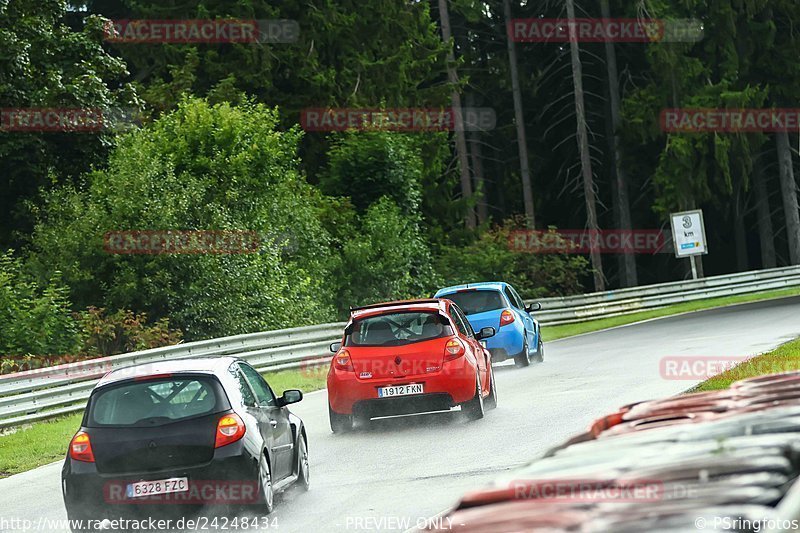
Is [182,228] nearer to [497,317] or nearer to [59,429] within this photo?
[497,317]

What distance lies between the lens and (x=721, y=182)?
174ft

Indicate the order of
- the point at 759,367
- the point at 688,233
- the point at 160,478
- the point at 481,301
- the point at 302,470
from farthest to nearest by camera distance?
the point at 688,233, the point at 481,301, the point at 759,367, the point at 302,470, the point at 160,478

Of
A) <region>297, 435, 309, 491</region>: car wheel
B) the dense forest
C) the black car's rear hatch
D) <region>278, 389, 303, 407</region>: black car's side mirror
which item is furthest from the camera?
the dense forest

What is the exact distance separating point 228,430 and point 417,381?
6.09 metres


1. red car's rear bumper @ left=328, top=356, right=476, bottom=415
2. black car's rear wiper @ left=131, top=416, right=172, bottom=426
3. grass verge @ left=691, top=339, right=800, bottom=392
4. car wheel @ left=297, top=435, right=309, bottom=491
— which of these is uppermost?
black car's rear wiper @ left=131, top=416, right=172, bottom=426

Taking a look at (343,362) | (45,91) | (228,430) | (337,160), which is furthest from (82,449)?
(337,160)

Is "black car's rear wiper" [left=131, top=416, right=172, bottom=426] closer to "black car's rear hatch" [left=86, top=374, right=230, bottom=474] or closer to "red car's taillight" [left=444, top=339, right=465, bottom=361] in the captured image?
"black car's rear hatch" [left=86, top=374, right=230, bottom=474]

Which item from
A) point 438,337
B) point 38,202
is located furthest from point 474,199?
point 438,337

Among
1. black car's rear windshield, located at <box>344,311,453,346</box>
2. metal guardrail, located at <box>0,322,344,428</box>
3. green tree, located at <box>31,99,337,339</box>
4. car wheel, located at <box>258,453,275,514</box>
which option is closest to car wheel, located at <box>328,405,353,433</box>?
black car's rear windshield, located at <box>344,311,453,346</box>

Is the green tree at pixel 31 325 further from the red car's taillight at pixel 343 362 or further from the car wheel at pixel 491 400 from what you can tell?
the car wheel at pixel 491 400

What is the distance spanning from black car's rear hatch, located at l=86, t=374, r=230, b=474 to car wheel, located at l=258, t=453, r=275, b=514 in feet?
1.59

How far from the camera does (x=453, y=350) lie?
16234 mm

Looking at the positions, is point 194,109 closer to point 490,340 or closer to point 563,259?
point 490,340

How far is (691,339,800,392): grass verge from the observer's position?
52.9ft
